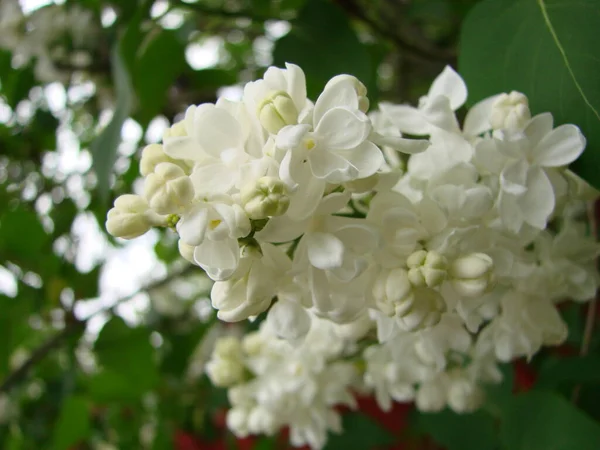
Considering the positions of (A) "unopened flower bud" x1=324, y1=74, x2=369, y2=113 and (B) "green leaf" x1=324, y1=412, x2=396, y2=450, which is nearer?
(A) "unopened flower bud" x1=324, y1=74, x2=369, y2=113

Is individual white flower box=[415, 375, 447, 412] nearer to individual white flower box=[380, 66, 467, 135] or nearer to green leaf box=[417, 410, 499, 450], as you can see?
green leaf box=[417, 410, 499, 450]

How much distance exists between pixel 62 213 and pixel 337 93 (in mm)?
1044

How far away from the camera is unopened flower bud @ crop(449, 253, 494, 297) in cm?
42

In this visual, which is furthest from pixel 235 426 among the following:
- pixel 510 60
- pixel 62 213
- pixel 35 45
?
pixel 35 45

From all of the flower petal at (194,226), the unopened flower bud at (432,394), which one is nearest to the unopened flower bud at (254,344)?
the unopened flower bud at (432,394)

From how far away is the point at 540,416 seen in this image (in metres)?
0.67

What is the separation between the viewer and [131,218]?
42 centimetres

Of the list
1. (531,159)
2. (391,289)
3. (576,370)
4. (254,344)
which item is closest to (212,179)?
(391,289)

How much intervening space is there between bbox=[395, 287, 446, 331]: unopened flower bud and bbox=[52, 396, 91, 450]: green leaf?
0.87 meters

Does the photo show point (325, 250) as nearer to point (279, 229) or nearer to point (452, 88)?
point (279, 229)

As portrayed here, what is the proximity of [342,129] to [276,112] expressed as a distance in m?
0.05

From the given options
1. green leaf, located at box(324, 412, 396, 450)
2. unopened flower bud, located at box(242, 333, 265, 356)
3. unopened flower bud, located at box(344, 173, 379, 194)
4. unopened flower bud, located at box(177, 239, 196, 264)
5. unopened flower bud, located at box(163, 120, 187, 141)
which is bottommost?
green leaf, located at box(324, 412, 396, 450)

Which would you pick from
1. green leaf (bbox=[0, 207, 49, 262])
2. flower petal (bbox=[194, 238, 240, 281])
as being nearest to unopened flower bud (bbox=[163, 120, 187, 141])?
flower petal (bbox=[194, 238, 240, 281])

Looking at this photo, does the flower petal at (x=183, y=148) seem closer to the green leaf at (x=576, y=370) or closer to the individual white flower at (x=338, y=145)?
the individual white flower at (x=338, y=145)
